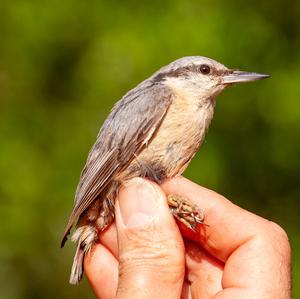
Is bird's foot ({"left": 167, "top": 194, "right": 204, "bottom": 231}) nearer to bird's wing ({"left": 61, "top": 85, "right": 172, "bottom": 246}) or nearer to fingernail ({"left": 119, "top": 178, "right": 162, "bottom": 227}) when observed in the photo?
fingernail ({"left": 119, "top": 178, "right": 162, "bottom": 227})

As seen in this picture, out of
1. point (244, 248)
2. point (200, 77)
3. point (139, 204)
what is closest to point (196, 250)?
point (139, 204)

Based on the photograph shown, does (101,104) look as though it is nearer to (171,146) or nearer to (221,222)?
(171,146)

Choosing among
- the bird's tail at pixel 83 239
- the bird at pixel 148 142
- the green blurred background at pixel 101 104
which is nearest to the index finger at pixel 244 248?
the bird at pixel 148 142

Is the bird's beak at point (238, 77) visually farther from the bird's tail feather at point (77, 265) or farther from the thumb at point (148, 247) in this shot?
the bird's tail feather at point (77, 265)

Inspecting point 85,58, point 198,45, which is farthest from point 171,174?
point 85,58

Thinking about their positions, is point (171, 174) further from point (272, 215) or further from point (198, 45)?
point (272, 215)

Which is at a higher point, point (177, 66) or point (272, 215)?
point (177, 66)

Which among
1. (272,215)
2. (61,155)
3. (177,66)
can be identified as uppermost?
(177,66)
